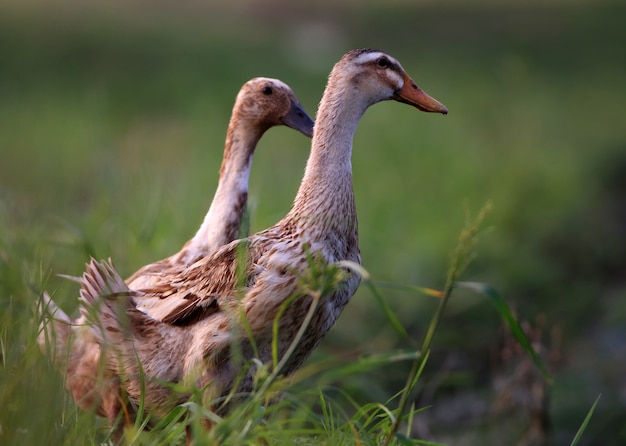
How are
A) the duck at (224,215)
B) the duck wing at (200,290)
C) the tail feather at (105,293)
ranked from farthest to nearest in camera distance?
the duck at (224,215)
the tail feather at (105,293)
the duck wing at (200,290)

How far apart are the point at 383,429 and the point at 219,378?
2.04 feet

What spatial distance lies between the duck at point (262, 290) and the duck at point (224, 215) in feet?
1.04

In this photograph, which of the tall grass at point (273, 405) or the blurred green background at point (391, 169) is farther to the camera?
the blurred green background at point (391, 169)

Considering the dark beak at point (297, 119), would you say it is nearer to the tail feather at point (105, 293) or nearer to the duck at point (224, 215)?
the duck at point (224, 215)

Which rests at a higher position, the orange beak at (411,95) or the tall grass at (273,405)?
the orange beak at (411,95)

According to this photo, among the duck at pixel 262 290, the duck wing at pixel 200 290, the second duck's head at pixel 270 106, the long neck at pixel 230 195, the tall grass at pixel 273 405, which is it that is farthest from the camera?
the second duck's head at pixel 270 106

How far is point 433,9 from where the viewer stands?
1772 centimetres

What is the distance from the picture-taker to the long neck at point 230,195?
500 centimetres

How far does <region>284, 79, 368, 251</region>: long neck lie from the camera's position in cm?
415

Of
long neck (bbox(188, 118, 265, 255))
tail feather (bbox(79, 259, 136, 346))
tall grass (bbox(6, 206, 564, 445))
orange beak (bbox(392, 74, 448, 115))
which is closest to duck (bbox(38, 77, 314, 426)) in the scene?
long neck (bbox(188, 118, 265, 255))

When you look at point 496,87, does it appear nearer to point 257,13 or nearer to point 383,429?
point 257,13

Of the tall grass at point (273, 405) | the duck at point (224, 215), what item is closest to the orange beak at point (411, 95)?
the duck at point (224, 215)

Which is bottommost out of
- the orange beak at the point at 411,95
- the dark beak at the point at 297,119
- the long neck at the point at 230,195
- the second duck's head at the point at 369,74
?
the long neck at the point at 230,195

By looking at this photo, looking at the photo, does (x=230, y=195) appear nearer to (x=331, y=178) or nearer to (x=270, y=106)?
(x=270, y=106)
